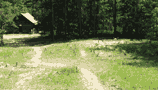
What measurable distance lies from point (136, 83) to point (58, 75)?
16.1 ft

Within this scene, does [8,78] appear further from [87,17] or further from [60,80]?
[87,17]

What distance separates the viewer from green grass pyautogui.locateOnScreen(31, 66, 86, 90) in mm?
8781

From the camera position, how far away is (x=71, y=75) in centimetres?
1066

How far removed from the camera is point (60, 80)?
9.77 m

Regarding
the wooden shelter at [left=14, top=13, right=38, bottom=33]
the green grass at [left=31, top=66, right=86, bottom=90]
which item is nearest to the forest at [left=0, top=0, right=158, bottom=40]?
the green grass at [left=31, top=66, right=86, bottom=90]

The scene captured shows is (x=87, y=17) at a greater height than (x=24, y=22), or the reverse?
(x=87, y=17)

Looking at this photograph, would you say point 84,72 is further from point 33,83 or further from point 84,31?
point 84,31

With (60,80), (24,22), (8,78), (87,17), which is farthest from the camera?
(24,22)

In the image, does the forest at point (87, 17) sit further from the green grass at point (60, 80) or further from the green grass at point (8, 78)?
the green grass at point (60, 80)

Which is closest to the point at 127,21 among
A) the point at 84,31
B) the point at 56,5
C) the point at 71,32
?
the point at 84,31

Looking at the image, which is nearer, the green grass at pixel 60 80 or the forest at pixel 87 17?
the green grass at pixel 60 80

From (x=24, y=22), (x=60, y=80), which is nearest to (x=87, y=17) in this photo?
(x=60, y=80)

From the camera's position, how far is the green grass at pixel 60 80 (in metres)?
8.78

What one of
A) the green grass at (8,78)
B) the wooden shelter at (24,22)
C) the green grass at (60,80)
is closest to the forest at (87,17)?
the green grass at (8,78)
